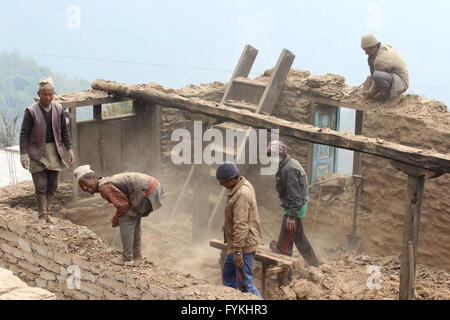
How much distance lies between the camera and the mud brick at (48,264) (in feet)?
24.1

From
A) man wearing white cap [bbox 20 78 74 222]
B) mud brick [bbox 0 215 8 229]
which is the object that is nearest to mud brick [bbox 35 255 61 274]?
man wearing white cap [bbox 20 78 74 222]

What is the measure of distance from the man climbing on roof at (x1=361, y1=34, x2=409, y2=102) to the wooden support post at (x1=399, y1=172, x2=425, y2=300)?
11.3 feet

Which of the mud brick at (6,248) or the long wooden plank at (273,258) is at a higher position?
the long wooden plank at (273,258)

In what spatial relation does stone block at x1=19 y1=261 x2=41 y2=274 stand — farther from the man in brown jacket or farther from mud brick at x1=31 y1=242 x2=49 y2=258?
the man in brown jacket

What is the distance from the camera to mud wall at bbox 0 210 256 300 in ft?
20.4

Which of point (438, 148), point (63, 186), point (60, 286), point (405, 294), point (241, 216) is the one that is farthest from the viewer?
point (63, 186)

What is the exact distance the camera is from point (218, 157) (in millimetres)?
10242

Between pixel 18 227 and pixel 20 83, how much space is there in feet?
349

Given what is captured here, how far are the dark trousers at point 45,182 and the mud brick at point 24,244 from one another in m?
0.62

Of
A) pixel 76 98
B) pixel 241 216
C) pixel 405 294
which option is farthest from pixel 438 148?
pixel 76 98

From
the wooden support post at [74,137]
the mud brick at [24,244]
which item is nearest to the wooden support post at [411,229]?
the mud brick at [24,244]

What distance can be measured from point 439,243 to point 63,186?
6.04m

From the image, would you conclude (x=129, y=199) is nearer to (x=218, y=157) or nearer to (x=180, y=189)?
(x=218, y=157)

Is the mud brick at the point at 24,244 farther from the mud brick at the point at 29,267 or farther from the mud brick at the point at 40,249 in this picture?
the mud brick at the point at 29,267
